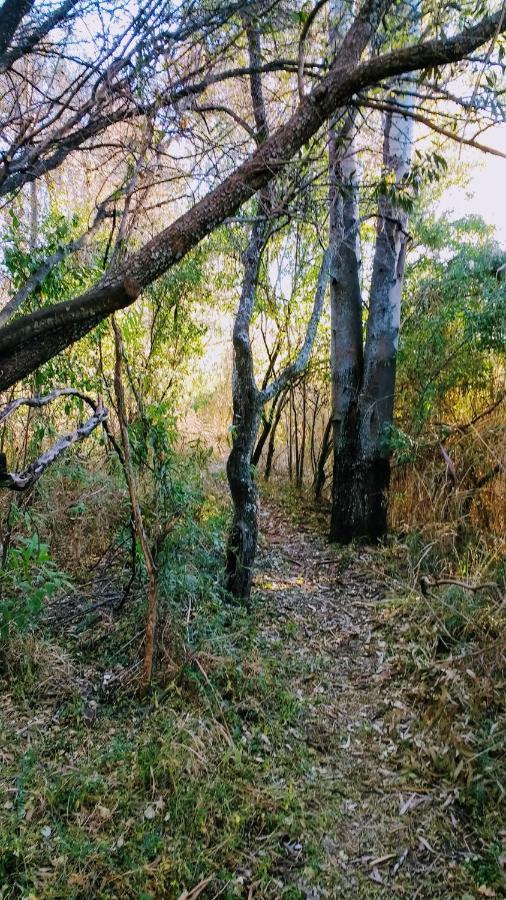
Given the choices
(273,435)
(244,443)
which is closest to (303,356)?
(244,443)

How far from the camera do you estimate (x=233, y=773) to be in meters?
2.12

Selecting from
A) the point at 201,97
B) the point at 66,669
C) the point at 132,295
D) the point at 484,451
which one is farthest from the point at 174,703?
the point at 201,97

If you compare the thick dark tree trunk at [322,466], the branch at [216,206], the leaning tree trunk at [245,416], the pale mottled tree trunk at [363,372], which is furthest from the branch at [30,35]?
the thick dark tree trunk at [322,466]

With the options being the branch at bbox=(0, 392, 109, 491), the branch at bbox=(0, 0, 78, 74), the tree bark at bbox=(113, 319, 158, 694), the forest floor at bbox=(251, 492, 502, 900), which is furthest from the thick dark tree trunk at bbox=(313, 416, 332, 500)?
the branch at bbox=(0, 0, 78, 74)

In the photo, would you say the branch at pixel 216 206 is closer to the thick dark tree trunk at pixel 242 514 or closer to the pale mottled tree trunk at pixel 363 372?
the thick dark tree trunk at pixel 242 514

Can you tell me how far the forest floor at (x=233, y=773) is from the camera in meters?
1.74

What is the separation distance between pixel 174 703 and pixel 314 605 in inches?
59.2

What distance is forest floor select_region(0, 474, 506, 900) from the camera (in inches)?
68.6

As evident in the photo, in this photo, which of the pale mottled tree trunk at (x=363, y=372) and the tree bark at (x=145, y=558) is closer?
the tree bark at (x=145, y=558)

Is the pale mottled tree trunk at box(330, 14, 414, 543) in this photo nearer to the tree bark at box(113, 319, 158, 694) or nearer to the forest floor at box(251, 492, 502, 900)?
the forest floor at box(251, 492, 502, 900)

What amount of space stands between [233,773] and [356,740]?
646mm

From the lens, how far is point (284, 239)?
5.21 metres

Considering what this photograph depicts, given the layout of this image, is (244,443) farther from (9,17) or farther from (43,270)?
(9,17)

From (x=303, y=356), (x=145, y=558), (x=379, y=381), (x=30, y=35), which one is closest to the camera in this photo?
(x=145, y=558)
